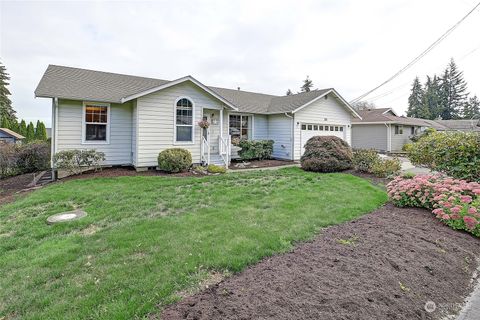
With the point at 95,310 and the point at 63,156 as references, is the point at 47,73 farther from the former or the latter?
the point at 95,310

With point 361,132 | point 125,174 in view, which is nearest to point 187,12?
point 125,174

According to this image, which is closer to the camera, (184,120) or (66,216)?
(66,216)

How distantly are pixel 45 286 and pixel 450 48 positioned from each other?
18.0m

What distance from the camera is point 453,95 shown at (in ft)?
171

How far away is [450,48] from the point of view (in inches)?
519

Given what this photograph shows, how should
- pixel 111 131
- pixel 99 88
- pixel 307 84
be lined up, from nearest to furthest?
1. pixel 111 131
2. pixel 99 88
3. pixel 307 84

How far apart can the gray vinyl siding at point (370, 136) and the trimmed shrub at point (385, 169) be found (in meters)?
15.0

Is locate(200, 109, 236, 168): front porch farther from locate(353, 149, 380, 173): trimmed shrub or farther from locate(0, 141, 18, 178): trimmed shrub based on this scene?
locate(0, 141, 18, 178): trimmed shrub

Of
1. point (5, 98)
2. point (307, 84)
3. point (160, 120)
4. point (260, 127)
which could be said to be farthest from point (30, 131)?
point (307, 84)

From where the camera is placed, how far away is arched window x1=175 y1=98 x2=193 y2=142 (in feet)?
37.8

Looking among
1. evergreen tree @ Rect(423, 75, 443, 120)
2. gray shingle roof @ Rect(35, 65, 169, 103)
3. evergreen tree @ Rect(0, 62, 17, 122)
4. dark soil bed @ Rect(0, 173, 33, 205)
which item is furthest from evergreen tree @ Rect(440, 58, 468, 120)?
evergreen tree @ Rect(0, 62, 17, 122)

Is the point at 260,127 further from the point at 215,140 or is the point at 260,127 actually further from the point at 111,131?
the point at 111,131

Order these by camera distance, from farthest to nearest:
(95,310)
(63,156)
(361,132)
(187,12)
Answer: (361,132)
(187,12)
(63,156)
(95,310)

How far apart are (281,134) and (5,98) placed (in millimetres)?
40515
